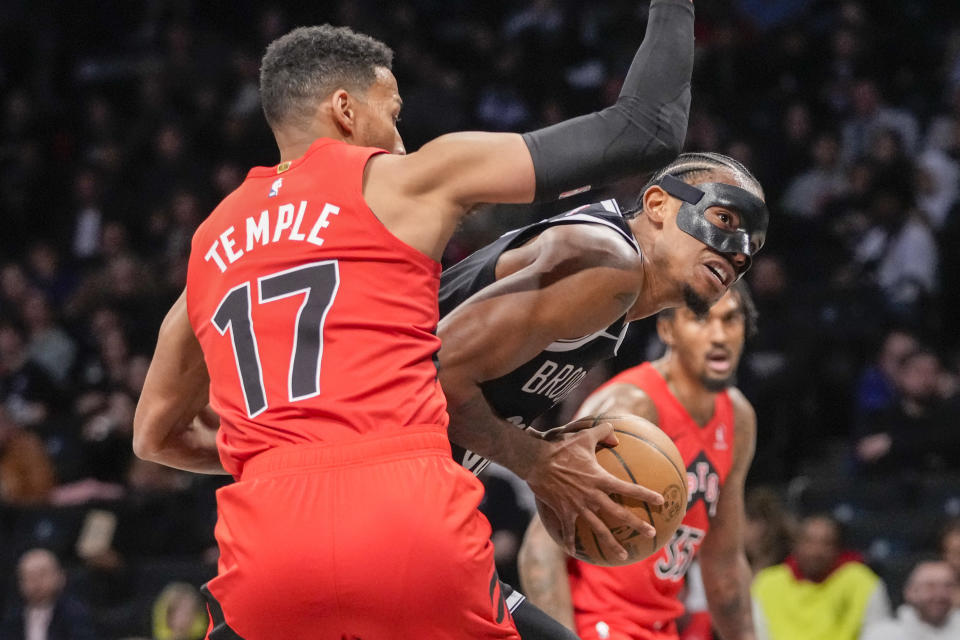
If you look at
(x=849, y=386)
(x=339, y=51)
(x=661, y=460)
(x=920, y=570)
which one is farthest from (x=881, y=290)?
(x=339, y=51)

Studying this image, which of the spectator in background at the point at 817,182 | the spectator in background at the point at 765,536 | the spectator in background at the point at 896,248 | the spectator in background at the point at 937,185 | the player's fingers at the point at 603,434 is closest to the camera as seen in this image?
the player's fingers at the point at 603,434

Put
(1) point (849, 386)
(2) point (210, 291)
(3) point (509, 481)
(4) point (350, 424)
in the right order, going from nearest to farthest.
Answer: (4) point (350, 424)
(2) point (210, 291)
(3) point (509, 481)
(1) point (849, 386)

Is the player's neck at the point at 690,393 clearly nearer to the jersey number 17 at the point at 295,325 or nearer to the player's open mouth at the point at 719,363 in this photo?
the player's open mouth at the point at 719,363

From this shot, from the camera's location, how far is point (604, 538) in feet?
11.7

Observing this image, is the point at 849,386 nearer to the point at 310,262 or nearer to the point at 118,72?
the point at 310,262

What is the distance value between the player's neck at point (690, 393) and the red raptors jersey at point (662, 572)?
1.6 inches

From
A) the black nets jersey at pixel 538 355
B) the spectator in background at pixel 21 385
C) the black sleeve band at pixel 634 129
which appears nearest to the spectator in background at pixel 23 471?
the spectator in background at pixel 21 385

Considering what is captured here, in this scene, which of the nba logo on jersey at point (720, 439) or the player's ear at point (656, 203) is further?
the nba logo on jersey at point (720, 439)

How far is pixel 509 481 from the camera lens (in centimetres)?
882

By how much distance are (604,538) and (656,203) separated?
1010mm

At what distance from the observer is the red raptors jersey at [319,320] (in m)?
2.88

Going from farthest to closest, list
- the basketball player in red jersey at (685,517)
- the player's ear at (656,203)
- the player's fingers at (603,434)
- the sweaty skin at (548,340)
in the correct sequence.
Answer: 1. the basketball player in red jersey at (685,517)
2. the player's ear at (656,203)
3. the player's fingers at (603,434)
4. the sweaty skin at (548,340)

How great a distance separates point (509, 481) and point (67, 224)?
278 inches

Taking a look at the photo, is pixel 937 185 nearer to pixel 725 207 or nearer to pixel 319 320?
pixel 725 207
